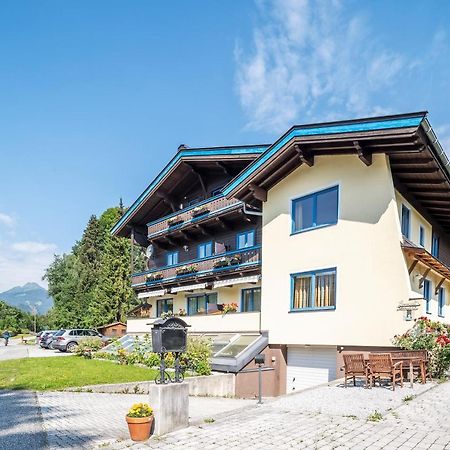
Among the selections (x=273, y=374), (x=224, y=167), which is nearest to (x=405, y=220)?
(x=273, y=374)

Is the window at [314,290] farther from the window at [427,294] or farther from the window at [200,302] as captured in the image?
the window at [200,302]

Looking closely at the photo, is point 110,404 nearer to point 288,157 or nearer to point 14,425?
point 14,425

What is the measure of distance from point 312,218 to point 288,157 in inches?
109

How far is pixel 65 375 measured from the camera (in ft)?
57.9

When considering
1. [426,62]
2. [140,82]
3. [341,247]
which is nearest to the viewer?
[426,62]

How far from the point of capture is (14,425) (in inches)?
389

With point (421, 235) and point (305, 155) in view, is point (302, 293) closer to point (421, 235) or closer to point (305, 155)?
point (305, 155)

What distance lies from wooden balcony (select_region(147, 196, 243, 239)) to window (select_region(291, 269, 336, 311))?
5979mm

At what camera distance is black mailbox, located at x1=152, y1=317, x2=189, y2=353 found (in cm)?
975

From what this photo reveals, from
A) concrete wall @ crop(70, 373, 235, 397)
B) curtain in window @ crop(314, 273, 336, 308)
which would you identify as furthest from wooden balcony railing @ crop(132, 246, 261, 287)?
concrete wall @ crop(70, 373, 235, 397)

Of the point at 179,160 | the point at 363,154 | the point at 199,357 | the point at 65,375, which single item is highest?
the point at 179,160

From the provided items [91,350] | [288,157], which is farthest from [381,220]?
[91,350]

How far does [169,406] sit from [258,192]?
13.5 metres

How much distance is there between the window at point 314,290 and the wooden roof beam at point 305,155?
444 centimetres
